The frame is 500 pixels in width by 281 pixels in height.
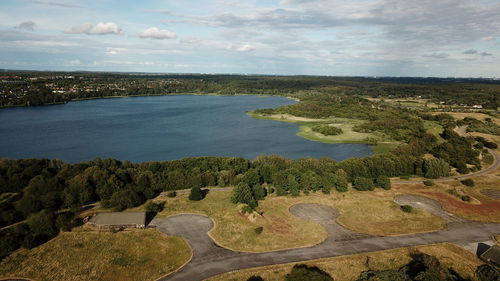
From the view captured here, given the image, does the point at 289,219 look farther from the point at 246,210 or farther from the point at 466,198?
the point at 466,198

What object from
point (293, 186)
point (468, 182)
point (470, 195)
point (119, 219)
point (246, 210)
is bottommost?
point (119, 219)

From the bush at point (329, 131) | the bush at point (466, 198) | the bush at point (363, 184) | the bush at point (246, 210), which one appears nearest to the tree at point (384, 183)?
the bush at point (363, 184)

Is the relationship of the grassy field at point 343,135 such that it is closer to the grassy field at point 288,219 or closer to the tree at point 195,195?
the grassy field at point 288,219

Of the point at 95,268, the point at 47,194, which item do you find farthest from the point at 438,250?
the point at 47,194

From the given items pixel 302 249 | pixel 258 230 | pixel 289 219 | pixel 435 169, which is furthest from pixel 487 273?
pixel 435 169

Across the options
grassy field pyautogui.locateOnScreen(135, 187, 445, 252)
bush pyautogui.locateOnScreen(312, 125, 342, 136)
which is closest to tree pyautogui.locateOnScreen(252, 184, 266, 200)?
grassy field pyautogui.locateOnScreen(135, 187, 445, 252)

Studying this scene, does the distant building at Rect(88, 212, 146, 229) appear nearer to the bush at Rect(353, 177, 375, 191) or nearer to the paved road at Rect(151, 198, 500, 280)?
the paved road at Rect(151, 198, 500, 280)
